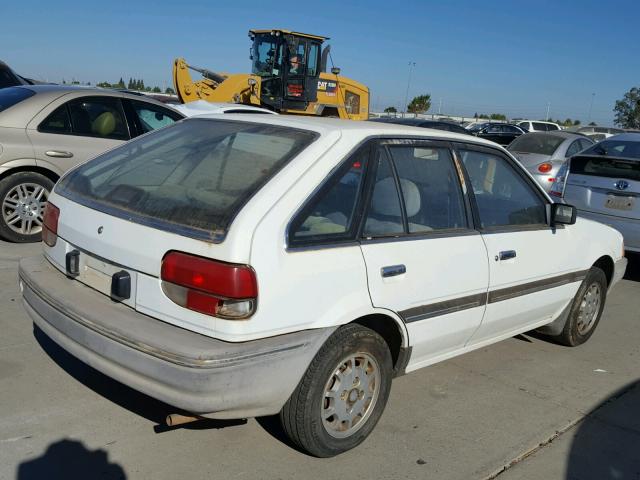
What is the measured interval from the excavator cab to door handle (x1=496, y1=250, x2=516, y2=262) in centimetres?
1310

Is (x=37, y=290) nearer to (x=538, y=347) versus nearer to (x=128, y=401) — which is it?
(x=128, y=401)

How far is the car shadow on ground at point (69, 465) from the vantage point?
289 cm

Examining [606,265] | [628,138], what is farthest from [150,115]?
[628,138]

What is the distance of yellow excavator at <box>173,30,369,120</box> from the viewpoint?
1636 centimetres

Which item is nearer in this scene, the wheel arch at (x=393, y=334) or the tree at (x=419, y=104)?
the wheel arch at (x=393, y=334)

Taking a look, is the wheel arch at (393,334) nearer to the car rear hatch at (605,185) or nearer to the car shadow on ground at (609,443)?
the car shadow on ground at (609,443)

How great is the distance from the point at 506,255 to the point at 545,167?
8385mm

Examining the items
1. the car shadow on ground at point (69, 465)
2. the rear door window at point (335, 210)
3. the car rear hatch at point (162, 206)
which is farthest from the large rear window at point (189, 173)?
the car shadow on ground at point (69, 465)

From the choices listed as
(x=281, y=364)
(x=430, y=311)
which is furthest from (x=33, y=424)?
(x=430, y=311)

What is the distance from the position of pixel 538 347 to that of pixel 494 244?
1708 millimetres

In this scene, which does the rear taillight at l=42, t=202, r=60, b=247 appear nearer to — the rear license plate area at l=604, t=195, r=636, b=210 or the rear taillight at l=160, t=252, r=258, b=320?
the rear taillight at l=160, t=252, r=258, b=320

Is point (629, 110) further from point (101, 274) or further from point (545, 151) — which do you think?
point (101, 274)

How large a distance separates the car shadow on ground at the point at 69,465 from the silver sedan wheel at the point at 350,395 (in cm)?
99

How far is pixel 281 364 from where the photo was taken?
2.77m
